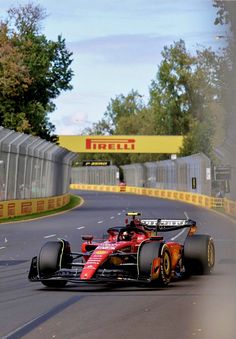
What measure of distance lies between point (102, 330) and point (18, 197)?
1415 inches

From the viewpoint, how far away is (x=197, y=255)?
1439 cm

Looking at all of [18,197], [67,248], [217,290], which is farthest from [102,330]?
[18,197]

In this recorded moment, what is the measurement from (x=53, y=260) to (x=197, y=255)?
2453 millimetres

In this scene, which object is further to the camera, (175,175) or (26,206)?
(175,175)

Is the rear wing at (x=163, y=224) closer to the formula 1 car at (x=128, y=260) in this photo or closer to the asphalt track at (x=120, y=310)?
the formula 1 car at (x=128, y=260)

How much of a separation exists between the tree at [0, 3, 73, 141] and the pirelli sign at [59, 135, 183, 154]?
121 feet

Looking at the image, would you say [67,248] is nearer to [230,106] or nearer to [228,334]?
[228,334]

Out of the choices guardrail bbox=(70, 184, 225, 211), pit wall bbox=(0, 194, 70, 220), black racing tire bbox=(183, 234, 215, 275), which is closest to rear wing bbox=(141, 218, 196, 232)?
black racing tire bbox=(183, 234, 215, 275)

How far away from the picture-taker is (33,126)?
62.3 m

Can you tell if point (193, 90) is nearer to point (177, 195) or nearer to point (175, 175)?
point (177, 195)

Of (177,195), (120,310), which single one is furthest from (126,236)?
(177,195)

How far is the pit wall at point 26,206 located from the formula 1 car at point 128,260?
86.6ft


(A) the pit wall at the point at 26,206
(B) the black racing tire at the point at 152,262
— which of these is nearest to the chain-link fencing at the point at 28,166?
(A) the pit wall at the point at 26,206

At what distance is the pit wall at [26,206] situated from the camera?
40.8 metres
